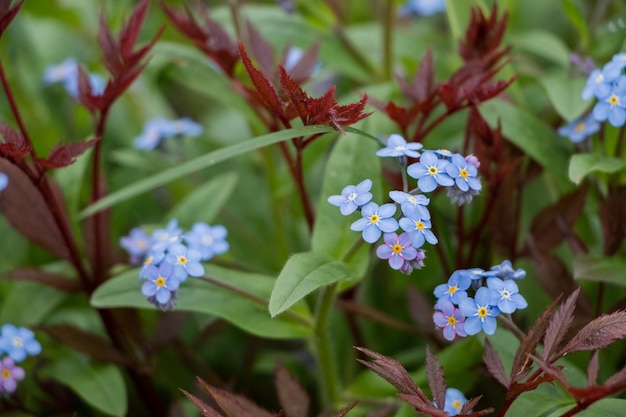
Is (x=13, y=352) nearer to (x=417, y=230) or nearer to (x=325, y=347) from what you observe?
(x=325, y=347)

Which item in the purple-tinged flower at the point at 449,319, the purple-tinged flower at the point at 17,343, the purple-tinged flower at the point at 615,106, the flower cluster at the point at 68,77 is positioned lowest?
the purple-tinged flower at the point at 17,343

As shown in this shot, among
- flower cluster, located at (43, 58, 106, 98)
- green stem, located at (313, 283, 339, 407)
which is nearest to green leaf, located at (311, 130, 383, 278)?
green stem, located at (313, 283, 339, 407)

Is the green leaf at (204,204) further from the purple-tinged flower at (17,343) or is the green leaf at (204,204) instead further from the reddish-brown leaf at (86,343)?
the purple-tinged flower at (17,343)

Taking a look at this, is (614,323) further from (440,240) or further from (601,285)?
(440,240)

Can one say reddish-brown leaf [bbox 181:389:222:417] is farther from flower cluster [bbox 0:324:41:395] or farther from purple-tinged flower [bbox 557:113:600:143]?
purple-tinged flower [bbox 557:113:600:143]

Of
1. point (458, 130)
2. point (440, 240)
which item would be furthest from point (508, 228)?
point (458, 130)

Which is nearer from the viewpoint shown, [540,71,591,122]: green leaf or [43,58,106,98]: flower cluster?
[540,71,591,122]: green leaf

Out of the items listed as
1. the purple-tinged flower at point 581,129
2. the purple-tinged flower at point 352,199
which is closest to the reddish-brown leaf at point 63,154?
the purple-tinged flower at point 352,199
